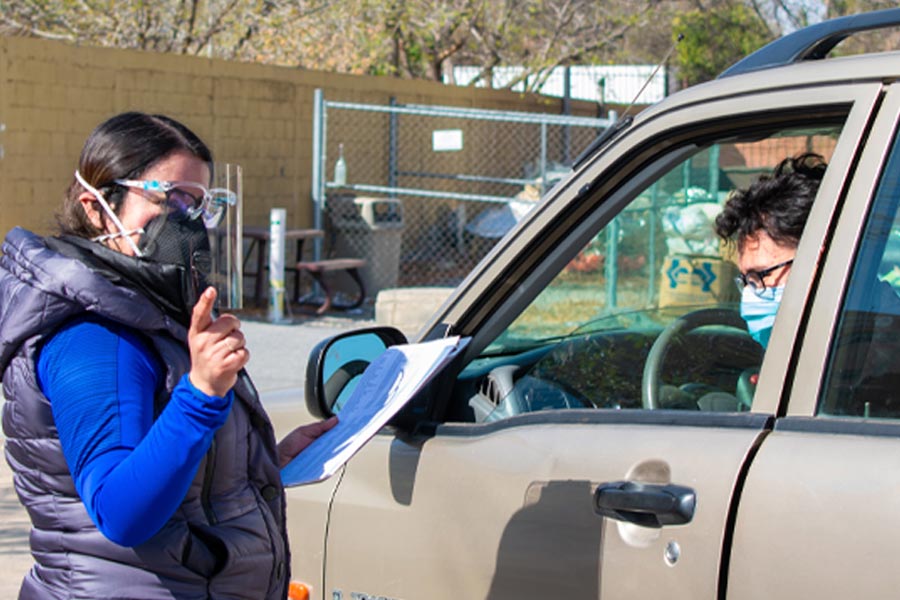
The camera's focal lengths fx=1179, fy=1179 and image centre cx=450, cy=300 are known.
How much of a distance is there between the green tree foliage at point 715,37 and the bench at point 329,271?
13.8ft

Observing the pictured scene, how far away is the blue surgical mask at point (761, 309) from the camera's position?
2.69 m

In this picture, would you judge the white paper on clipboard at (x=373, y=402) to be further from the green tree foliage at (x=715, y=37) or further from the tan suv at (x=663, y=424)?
the green tree foliage at (x=715, y=37)

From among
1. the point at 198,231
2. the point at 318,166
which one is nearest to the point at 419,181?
the point at 318,166

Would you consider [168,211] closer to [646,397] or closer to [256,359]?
[646,397]

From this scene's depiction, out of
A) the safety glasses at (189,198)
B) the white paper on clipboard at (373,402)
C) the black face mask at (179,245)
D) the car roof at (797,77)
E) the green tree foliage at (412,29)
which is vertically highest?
the green tree foliage at (412,29)

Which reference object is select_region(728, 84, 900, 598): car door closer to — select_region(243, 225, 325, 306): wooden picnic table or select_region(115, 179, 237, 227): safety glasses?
select_region(115, 179, 237, 227): safety glasses

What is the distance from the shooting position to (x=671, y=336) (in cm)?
299

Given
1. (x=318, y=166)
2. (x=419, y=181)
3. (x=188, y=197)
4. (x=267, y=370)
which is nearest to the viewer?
(x=188, y=197)

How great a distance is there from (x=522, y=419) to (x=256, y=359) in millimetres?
6986

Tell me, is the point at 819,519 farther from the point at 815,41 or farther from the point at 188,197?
the point at 188,197

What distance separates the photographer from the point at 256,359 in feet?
30.2

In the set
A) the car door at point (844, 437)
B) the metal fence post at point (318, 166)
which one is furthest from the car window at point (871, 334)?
the metal fence post at point (318, 166)

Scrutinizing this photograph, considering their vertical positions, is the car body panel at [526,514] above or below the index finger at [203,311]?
below

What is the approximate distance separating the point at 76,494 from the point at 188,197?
55 centimetres
